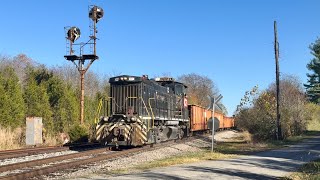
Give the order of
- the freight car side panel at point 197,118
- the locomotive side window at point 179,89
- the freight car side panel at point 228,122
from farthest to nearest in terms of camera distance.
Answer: the freight car side panel at point 228,122, the freight car side panel at point 197,118, the locomotive side window at point 179,89

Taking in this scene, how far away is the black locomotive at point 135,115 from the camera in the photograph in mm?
18270

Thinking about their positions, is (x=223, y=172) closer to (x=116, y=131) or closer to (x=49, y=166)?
(x=49, y=166)

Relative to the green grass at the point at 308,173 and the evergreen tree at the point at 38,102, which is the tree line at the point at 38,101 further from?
the green grass at the point at 308,173

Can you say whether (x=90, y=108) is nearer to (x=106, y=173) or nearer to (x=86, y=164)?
(x=86, y=164)

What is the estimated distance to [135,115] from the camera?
19016 millimetres

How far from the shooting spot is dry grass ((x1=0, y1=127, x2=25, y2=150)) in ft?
66.0

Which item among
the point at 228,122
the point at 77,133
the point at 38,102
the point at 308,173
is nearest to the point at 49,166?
the point at 308,173

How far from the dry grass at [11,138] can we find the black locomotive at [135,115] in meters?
5.44

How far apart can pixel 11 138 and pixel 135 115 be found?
7.42 m

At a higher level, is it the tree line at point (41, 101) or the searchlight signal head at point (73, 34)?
the searchlight signal head at point (73, 34)

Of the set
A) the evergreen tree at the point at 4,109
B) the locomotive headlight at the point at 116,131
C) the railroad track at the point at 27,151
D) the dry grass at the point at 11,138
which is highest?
the evergreen tree at the point at 4,109

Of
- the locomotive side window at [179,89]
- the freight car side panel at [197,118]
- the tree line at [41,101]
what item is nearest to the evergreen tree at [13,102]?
the tree line at [41,101]

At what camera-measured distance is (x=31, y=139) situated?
20.7 meters

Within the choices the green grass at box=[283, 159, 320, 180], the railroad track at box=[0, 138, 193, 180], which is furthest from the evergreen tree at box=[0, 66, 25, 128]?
the green grass at box=[283, 159, 320, 180]
